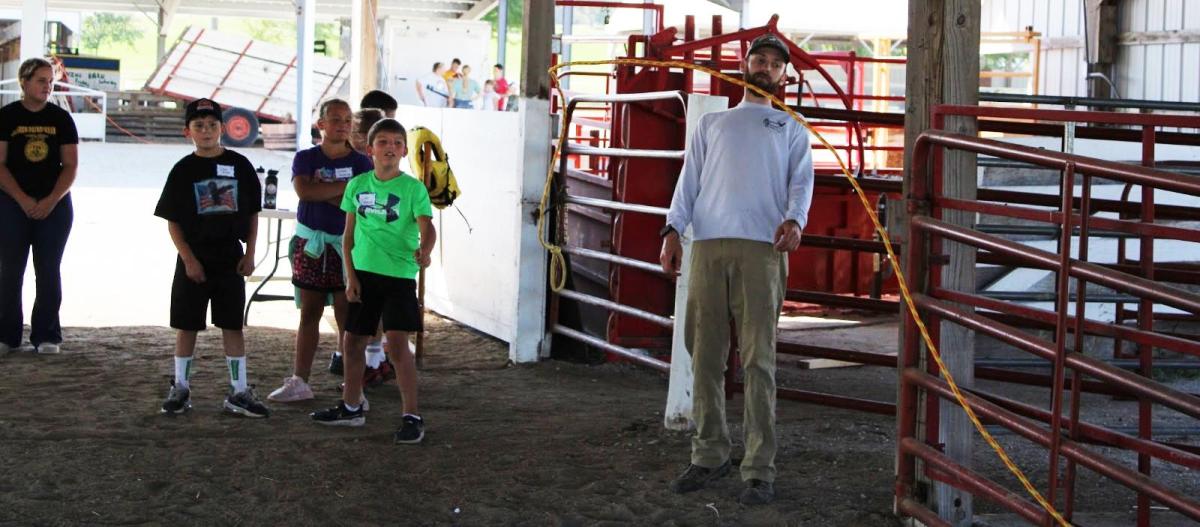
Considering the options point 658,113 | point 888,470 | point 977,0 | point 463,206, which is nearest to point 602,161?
point 463,206

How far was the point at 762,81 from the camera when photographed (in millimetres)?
4918

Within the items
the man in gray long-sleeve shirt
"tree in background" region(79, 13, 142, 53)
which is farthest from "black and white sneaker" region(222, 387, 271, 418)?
"tree in background" region(79, 13, 142, 53)

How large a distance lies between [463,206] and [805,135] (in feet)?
15.7

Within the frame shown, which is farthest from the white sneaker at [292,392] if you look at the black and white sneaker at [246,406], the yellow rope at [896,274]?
the yellow rope at [896,274]

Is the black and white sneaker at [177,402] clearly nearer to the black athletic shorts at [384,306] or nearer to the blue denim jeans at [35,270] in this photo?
the black athletic shorts at [384,306]

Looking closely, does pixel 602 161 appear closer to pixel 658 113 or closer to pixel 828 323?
pixel 828 323

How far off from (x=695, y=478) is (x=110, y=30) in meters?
68.3

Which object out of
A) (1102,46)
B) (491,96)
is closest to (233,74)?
(491,96)

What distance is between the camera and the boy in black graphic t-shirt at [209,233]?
6121mm

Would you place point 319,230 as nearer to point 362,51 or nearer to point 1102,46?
point 362,51

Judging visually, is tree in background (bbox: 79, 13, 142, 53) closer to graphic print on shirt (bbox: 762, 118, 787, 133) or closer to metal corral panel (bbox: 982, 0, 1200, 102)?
metal corral panel (bbox: 982, 0, 1200, 102)

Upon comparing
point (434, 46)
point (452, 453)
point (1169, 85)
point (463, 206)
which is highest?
point (434, 46)

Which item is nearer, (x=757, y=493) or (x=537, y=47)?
(x=757, y=493)

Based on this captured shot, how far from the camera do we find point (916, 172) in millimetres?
4566
